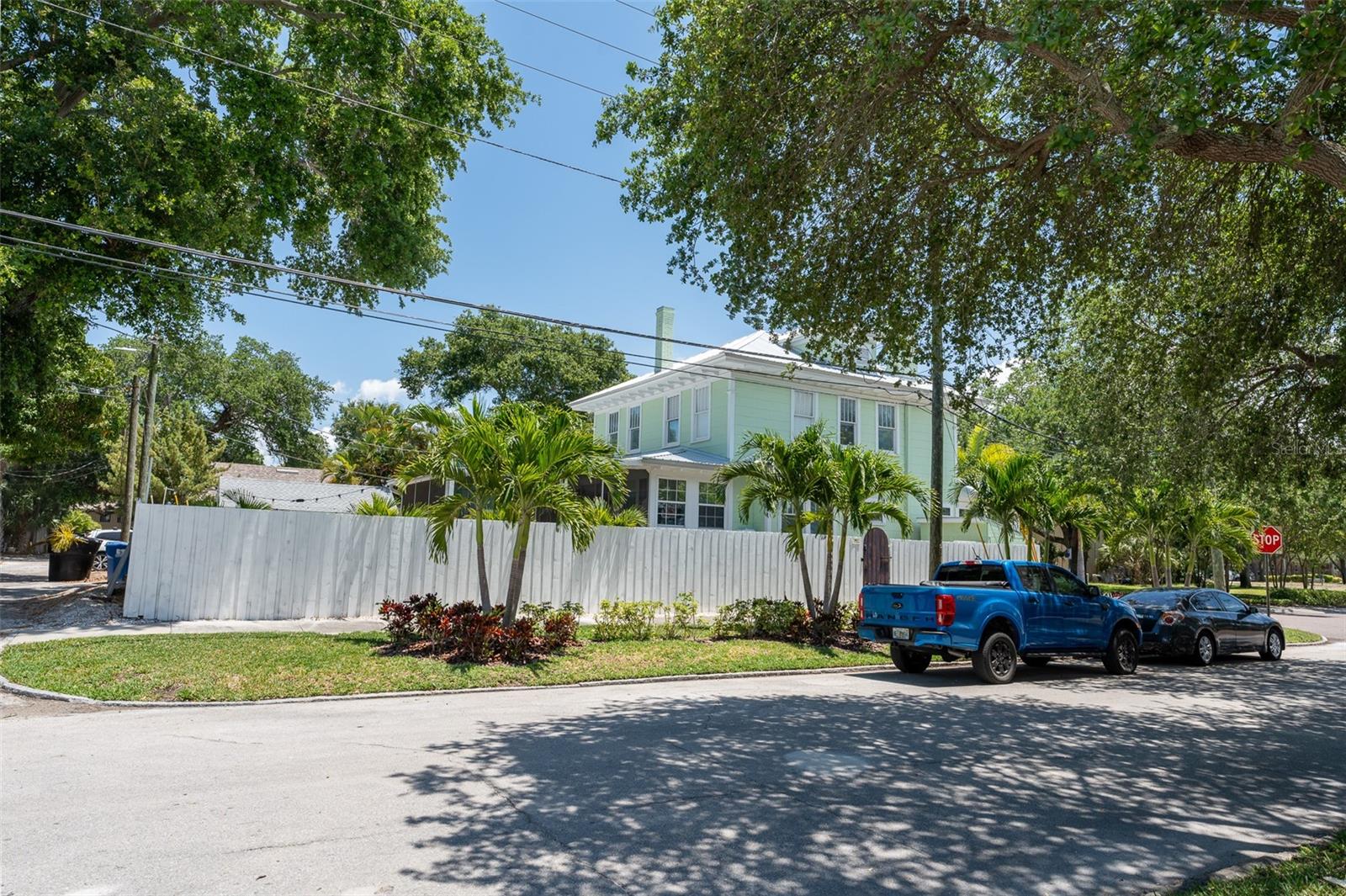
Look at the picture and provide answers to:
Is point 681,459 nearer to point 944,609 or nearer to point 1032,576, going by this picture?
point 1032,576

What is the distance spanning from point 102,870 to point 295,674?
22.3 ft

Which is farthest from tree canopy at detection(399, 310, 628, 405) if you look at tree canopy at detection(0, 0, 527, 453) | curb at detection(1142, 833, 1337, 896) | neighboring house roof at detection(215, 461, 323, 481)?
curb at detection(1142, 833, 1337, 896)

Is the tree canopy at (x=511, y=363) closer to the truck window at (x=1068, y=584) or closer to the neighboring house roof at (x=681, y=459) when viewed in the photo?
the neighboring house roof at (x=681, y=459)

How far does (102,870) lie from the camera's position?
4.60 meters

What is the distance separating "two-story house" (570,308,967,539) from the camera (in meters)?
25.5

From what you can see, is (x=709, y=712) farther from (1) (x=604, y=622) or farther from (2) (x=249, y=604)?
(2) (x=249, y=604)

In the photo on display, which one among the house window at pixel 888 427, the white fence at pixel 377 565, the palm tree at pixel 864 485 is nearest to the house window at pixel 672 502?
the white fence at pixel 377 565

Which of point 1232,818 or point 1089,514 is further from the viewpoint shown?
point 1089,514

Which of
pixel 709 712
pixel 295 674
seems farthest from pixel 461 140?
pixel 709 712

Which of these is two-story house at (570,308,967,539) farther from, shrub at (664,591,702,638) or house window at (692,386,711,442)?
shrub at (664,591,702,638)

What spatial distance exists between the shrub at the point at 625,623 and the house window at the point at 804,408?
41.2 feet

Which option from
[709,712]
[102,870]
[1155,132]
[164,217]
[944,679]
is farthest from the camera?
[164,217]

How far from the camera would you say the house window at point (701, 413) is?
2716 cm

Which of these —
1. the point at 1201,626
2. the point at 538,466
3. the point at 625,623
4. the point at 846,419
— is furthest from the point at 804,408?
the point at 538,466
